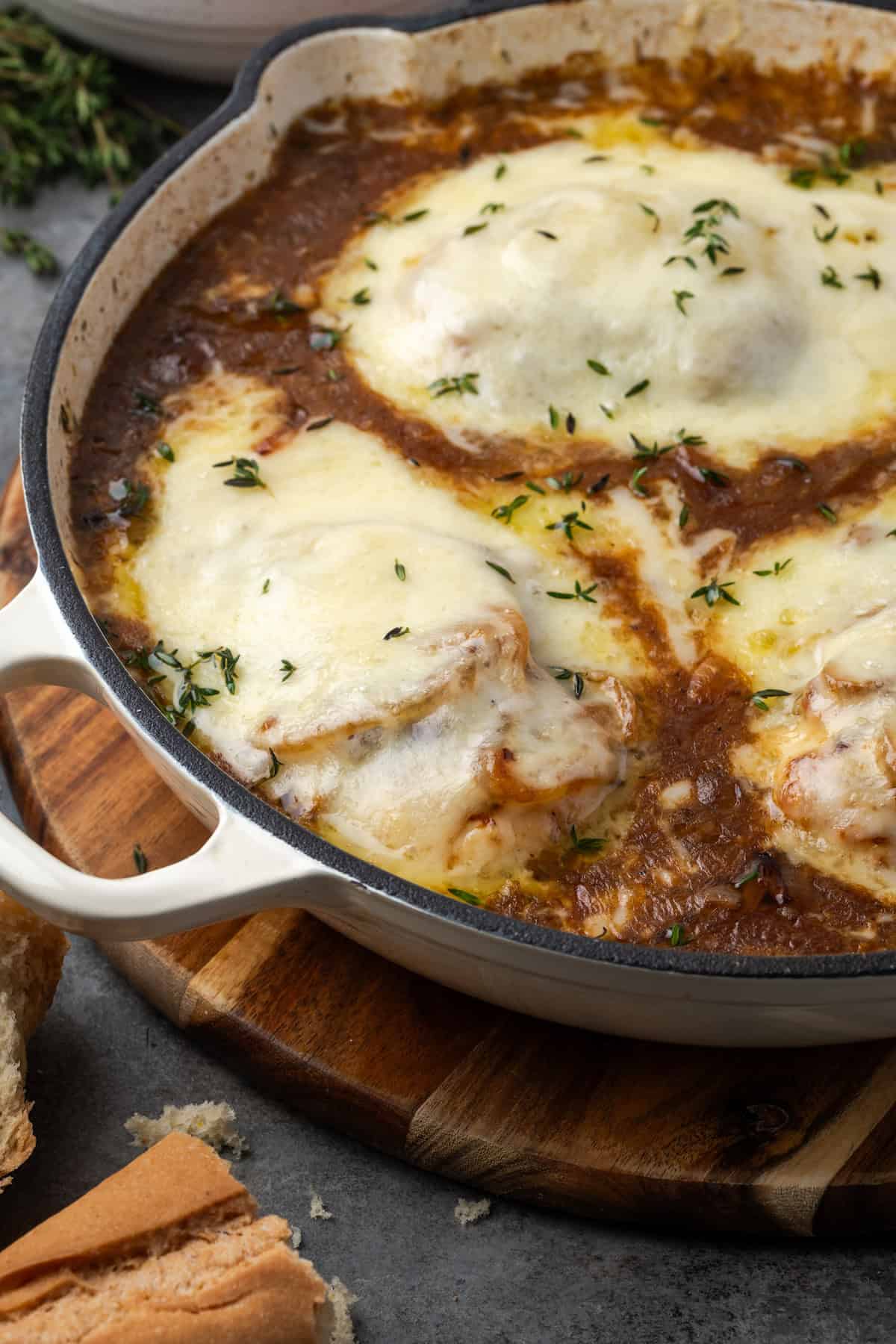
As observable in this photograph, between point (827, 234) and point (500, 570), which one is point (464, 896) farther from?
point (827, 234)

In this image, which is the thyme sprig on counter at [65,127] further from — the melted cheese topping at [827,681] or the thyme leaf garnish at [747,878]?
the thyme leaf garnish at [747,878]

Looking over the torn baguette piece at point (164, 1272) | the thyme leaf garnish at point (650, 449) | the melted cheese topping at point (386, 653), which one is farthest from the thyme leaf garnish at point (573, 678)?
the torn baguette piece at point (164, 1272)

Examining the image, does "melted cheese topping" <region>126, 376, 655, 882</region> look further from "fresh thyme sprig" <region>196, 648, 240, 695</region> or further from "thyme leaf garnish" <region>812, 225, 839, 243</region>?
"thyme leaf garnish" <region>812, 225, 839, 243</region>

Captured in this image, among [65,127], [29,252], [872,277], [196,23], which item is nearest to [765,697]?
[872,277]

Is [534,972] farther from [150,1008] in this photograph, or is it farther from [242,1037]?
[150,1008]

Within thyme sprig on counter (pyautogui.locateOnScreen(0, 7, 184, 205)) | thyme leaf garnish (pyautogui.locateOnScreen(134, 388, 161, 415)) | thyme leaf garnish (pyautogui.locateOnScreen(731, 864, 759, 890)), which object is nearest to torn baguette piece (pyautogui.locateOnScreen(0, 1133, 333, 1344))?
thyme leaf garnish (pyautogui.locateOnScreen(731, 864, 759, 890))

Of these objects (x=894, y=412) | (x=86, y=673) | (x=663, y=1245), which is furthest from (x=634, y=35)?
(x=663, y=1245)
